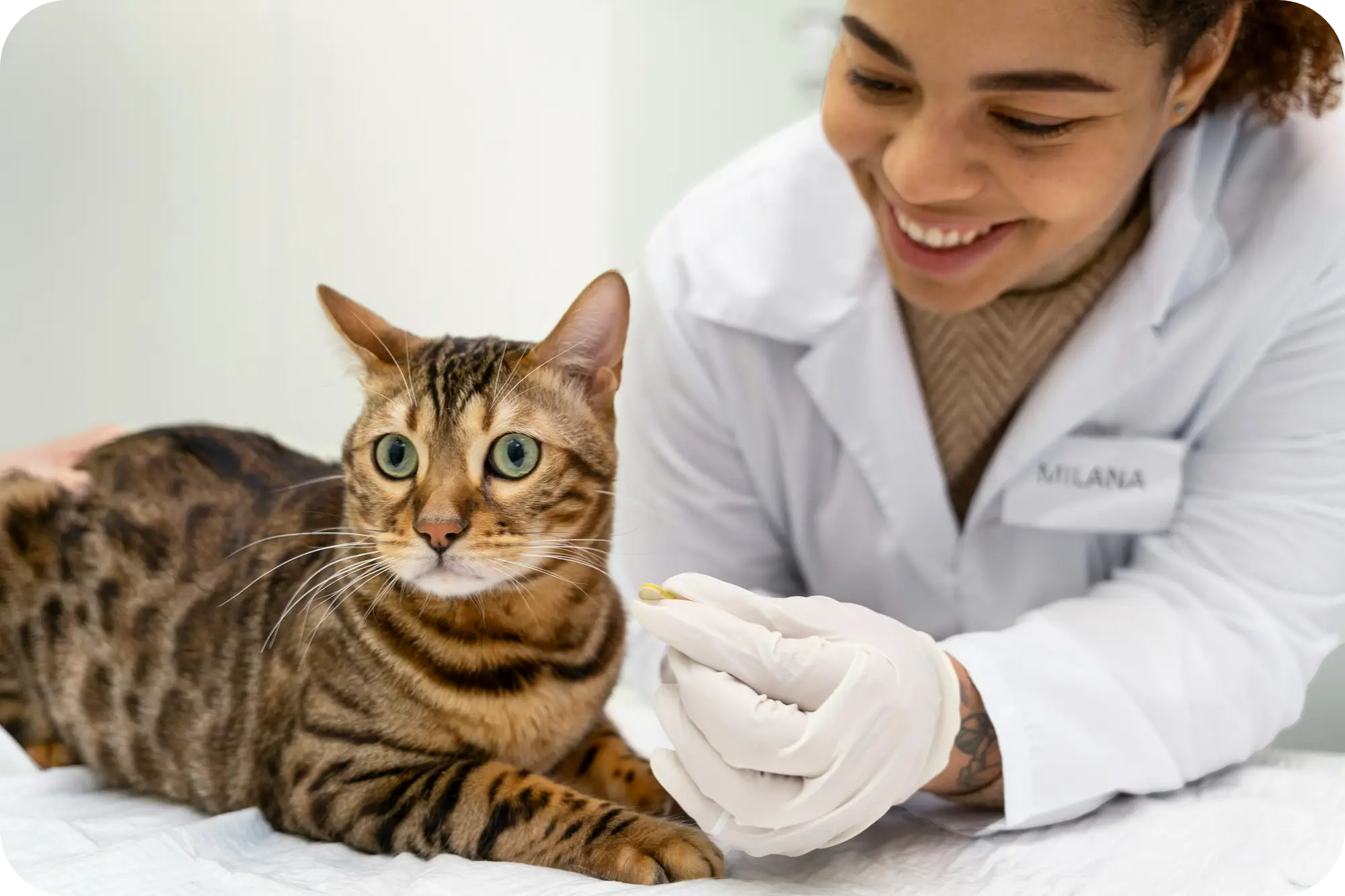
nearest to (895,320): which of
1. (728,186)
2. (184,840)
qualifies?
(728,186)

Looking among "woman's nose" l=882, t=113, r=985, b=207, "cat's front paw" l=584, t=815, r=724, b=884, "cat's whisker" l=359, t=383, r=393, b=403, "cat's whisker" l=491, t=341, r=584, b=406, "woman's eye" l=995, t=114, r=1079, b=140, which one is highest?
"woman's eye" l=995, t=114, r=1079, b=140

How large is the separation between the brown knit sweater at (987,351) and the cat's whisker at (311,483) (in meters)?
0.57

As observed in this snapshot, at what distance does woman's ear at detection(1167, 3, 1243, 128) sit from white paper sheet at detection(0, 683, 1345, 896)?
611mm

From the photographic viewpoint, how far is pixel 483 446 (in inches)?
33.7

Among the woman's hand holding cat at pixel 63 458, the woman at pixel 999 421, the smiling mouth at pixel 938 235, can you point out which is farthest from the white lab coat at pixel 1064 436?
the woman's hand holding cat at pixel 63 458

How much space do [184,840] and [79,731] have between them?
11.8 inches

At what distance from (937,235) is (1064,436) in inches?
10.0

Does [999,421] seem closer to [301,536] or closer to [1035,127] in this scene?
[1035,127]

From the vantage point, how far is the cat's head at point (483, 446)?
0.83m

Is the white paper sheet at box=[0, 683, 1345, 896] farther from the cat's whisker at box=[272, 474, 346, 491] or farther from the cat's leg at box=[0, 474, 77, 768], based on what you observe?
the cat's whisker at box=[272, 474, 346, 491]

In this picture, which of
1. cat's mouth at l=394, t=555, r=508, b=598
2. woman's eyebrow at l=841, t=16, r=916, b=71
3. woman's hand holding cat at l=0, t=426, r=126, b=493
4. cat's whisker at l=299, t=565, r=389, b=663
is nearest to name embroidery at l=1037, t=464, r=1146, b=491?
woman's eyebrow at l=841, t=16, r=916, b=71

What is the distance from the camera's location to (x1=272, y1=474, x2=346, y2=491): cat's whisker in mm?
995

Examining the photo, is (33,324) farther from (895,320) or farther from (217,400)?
(895,320)

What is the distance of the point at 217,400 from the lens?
1.09 metres
